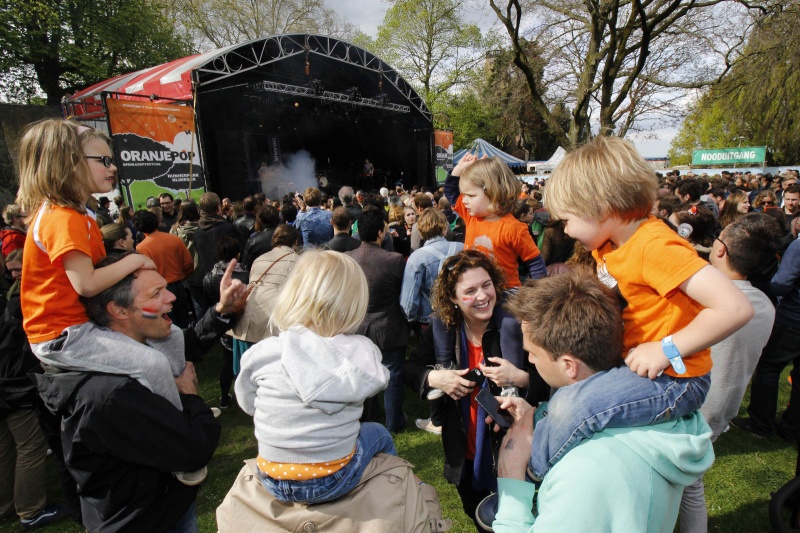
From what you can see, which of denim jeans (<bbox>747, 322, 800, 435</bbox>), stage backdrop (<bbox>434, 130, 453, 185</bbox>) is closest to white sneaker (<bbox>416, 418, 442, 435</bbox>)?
denim jeans (<bbox>747, 322, 800, 435</bbox>)

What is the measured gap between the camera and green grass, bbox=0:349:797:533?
9.27 ft

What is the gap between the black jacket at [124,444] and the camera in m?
1.45

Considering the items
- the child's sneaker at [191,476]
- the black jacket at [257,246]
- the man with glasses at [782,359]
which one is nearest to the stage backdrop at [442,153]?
the black jacket at [257,246]

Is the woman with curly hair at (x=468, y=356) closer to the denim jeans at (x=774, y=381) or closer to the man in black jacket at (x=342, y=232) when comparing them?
the man in black jacket at (x=342, y=232)

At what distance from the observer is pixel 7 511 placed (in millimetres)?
2922

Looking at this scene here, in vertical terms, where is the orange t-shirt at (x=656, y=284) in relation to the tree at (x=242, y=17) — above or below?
below

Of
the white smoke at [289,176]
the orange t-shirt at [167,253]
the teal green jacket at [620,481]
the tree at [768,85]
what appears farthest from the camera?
the white smoke at [289,176]

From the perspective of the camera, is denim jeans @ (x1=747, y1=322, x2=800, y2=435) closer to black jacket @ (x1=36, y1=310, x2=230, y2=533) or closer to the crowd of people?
the crowd of people

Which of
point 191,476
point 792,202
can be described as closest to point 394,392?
point 191,476

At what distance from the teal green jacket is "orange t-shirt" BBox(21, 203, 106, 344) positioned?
1815 millimetres

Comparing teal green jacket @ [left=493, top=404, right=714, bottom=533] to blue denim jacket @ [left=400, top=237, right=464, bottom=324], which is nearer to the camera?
teal green jacket @ [left=493, top=404, right=714, bottom=533]

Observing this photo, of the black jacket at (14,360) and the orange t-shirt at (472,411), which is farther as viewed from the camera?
the black jacket at (14,360)

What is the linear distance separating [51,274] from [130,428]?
0.77 m

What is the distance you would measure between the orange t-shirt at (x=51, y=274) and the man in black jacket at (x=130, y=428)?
9 cm
